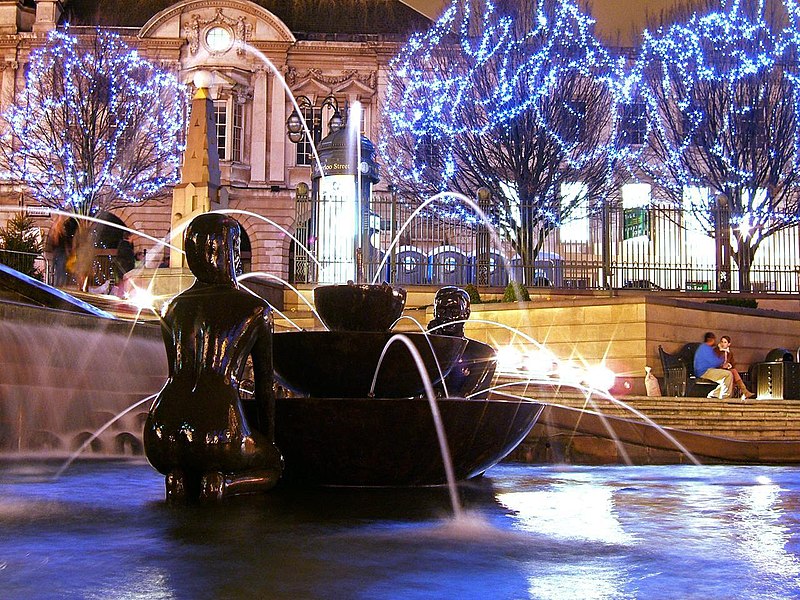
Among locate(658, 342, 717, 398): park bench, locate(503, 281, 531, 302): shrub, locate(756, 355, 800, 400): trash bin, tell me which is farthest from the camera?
locate(503, 281, 531, 302): shrub

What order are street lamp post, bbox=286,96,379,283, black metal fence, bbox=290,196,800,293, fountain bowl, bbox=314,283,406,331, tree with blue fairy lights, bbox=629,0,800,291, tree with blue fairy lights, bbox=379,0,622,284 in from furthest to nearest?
tree with blue fairy lights, bbox=629,0,800,291 → tree with blue fairy lights, bbox=379,0,622,284 → black metal fence, bbox=290,196,800,293 → street lamp post, bbox=286,96,379,283 → fountain bowl, bbox=314,283,406,331

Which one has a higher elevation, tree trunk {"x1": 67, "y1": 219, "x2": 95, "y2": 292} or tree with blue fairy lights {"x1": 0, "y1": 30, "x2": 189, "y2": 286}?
tree with blue fairy lights {"x1": 0, "y1": 30, "x2": 189, "y2": 286}

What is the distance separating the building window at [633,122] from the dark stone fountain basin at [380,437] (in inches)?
1098

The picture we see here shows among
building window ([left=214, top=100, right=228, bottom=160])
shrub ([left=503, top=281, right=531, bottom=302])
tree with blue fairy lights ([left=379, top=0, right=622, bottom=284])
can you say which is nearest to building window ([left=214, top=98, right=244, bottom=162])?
building window ([left=214, top=100, right=228, bottom=160])

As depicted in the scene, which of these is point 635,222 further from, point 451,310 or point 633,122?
point 451,310

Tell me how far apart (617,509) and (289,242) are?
37.9 m

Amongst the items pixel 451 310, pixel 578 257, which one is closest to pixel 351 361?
pixel 451 310

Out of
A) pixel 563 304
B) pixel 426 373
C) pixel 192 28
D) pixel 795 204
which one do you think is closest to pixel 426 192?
pixel 795 204

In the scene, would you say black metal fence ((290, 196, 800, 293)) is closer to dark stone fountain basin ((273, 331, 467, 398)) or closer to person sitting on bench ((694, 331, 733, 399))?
person sitting on bench ((694, 331, 733, 399))

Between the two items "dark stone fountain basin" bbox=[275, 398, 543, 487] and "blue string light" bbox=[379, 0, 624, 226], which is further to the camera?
"blue string light" bbox=[379, 0, 624, 226]

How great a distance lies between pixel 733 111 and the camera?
3008cm

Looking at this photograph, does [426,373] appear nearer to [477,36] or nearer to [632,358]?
[632,358]

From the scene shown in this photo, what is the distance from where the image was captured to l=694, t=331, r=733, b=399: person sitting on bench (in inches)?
620

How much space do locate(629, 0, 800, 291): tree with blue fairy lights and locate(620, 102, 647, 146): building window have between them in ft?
2.22
